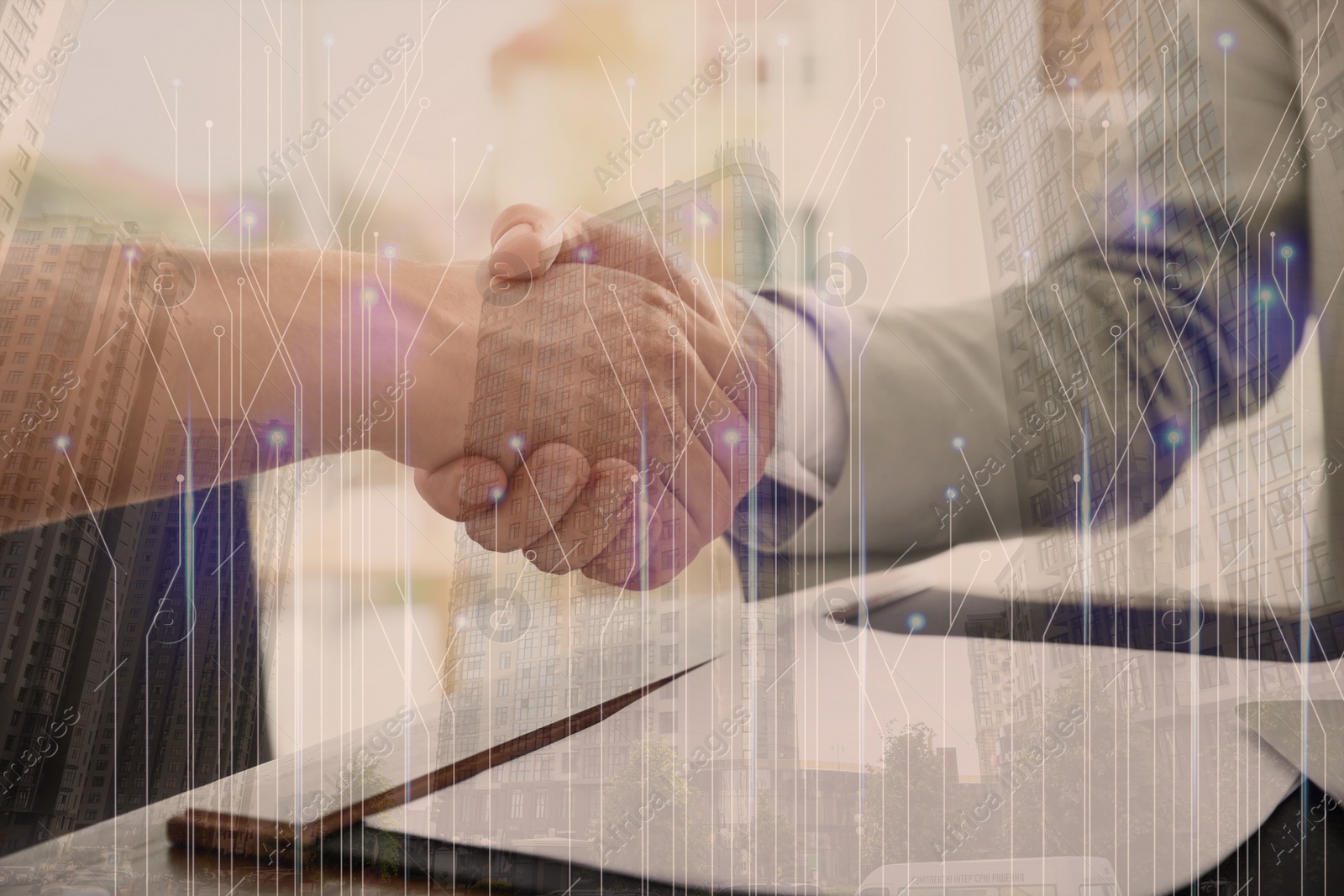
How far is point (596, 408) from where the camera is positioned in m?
1.15

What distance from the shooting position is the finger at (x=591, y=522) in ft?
3.70

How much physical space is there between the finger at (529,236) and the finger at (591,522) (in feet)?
1.03

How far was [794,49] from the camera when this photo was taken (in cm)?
121

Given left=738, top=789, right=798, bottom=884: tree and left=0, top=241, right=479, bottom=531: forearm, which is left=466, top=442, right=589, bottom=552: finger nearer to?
left=0, top=241, right=479, bottom=531: forearm

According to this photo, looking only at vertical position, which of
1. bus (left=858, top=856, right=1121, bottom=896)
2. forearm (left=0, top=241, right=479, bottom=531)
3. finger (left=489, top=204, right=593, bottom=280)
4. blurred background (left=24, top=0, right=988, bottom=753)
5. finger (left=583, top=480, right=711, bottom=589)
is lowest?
bus (left=858, top=856, right=1121, bottom=896)

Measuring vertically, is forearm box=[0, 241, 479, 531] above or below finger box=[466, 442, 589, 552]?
above

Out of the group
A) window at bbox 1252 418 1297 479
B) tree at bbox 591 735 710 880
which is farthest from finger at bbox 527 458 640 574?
window at bbox 1252 418 1297 479

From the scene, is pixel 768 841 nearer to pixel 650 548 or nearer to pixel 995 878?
pixel 995 878

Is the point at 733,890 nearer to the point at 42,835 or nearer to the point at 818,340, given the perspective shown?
the point at 818,340

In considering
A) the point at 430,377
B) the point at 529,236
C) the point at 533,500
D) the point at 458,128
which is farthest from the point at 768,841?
the point at 458,128

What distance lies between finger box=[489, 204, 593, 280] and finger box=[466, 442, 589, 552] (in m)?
0.27

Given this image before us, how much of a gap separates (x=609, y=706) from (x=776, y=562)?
318 millimetres

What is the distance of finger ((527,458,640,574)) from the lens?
113 centimetres

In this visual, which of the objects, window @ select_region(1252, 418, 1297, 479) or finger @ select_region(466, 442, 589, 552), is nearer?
finger @ select_region(466, 442, 589, 552)
